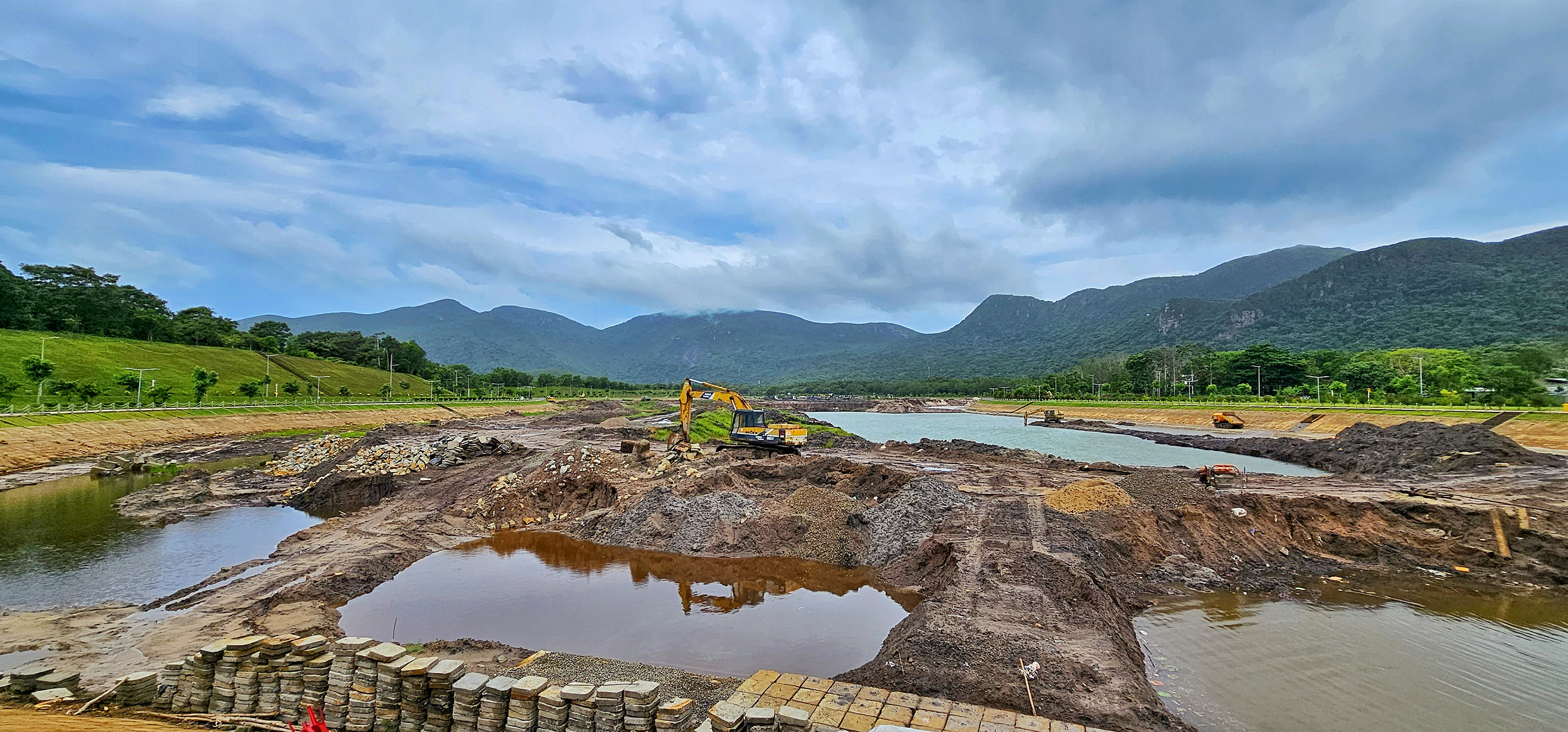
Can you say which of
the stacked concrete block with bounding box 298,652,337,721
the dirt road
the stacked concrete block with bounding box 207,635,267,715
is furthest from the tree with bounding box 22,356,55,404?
the stacked concrete block with bounding box 298,652,337,721

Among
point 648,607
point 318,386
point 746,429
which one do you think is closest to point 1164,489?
point 746,429

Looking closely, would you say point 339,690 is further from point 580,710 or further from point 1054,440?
point 1054,440

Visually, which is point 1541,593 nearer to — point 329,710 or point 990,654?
point 990,654

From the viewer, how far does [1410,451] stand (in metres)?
29.5

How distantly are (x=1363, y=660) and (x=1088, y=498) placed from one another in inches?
317

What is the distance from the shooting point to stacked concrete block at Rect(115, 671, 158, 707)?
276 inches

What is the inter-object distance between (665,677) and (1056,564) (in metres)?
8.11

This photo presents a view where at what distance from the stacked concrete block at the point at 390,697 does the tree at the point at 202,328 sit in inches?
4029

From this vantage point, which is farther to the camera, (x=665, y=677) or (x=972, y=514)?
(x=972, y=514)

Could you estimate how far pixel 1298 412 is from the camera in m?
54.9

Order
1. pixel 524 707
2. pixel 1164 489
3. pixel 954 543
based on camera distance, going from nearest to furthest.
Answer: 1. pixel 524 707
2. pixel 954 543
3. pixel 1164 489

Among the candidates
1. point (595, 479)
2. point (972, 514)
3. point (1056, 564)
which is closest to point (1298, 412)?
point (972, 514)

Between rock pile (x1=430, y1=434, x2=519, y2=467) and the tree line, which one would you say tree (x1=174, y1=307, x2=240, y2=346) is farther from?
the tree line

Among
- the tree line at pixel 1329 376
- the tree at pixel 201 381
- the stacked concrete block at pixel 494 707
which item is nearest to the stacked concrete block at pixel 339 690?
the stacked concrete block at pixel 494 707
